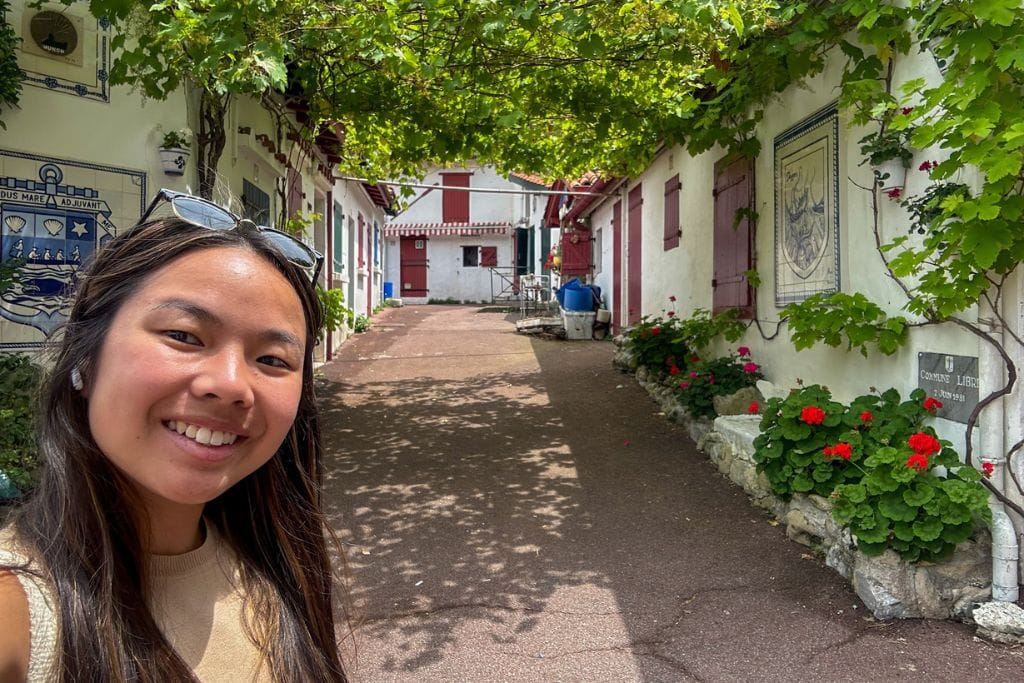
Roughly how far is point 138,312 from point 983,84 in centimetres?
301

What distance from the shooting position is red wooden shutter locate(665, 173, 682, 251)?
27.7 ft

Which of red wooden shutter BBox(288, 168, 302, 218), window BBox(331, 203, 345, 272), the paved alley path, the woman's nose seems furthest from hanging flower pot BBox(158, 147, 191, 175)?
window BBox(331, 203, 345, 272)

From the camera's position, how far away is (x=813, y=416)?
3.76 metres

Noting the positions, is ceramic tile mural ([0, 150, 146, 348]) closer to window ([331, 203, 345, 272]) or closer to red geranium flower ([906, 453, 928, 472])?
red geranium flower ([906, 453, 928, 472])

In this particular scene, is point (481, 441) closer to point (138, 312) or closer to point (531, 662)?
point (531, 662)

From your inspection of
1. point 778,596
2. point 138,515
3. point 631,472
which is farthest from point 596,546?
point 138,515

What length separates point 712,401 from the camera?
6.03 m

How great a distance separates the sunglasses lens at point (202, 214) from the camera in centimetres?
94

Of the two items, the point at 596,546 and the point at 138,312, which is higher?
the point at 138,312

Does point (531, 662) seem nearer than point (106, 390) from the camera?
No

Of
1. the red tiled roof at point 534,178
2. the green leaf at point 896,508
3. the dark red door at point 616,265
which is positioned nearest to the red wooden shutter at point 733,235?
the red tiled roof at point 534,178

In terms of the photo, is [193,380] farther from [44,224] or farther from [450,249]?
[450,249]

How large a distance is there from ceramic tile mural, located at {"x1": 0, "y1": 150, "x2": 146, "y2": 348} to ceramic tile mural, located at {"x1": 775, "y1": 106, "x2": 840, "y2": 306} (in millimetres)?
4661

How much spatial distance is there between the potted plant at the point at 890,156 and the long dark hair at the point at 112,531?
12.2 feet
